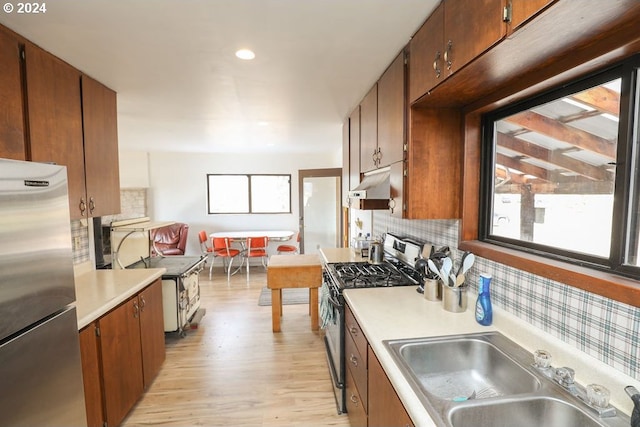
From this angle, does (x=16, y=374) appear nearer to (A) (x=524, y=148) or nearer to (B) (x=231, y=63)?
(B) (x=231, y=63)

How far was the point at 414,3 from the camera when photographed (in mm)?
1298

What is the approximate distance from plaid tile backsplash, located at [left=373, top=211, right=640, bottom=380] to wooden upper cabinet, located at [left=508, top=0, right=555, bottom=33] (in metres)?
0.91

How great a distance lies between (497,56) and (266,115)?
2440 mm

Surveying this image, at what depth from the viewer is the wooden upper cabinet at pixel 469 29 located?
914mm

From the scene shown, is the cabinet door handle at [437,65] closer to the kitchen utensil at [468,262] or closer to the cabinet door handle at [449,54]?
the cabinet door handle at [449,54]

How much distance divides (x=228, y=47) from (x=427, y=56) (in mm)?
1087

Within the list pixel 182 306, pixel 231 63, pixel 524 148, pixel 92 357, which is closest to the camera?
pixel 524 148

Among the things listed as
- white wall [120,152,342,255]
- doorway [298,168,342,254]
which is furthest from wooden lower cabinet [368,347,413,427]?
white wall [120,152,342,255]

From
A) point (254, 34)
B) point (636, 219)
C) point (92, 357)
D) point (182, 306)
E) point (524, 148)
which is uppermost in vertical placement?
point (254, 34)

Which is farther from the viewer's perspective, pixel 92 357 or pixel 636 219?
pixel 92 357

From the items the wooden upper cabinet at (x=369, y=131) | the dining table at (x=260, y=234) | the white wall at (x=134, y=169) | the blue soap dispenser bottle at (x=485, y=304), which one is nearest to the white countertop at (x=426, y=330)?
the blue soap dispenser bottle at (x=485, y=304)

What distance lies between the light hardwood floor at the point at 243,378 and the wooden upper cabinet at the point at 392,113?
181 centimetres

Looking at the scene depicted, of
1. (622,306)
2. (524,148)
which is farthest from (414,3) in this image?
(622,306)

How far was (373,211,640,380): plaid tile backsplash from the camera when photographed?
2.97 ft
